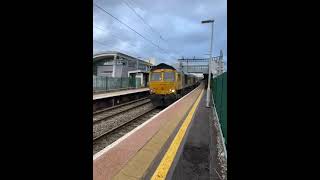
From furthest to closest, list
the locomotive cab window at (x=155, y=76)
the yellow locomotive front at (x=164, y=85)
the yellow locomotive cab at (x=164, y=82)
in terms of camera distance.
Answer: the locomotive cab window at (x=155, y=76)
the yellow locomotive cab at (x=164, y=82)
the yellow locomotive front at (x=164, y=85)

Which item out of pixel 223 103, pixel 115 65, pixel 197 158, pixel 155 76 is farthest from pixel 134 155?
pixel 115 65

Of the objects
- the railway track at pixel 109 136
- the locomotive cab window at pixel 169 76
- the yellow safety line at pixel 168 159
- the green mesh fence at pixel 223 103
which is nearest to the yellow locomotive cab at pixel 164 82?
the locomotive cab window at pixel 169 76

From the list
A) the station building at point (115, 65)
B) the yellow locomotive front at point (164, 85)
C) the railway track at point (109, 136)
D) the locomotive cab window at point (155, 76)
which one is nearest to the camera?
the railway track at point (109, 136)

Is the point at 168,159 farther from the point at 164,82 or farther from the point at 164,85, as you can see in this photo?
the point at 164,82

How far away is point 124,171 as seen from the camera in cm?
412

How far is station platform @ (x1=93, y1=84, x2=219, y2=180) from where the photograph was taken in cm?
403

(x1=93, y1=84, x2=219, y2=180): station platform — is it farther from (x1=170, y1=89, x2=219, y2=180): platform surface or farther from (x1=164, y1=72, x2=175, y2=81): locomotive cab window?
(x1=164, y1=72, x2=175, y2=81): locomotive cab window

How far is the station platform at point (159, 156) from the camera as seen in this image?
403 cm

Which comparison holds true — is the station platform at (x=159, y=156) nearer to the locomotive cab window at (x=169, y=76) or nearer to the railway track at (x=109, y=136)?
the railway track at (x=109, y=136)

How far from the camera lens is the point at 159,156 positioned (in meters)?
5.01
